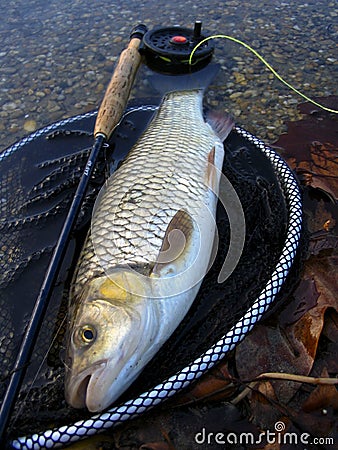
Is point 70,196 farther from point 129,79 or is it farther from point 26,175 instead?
point 129,79

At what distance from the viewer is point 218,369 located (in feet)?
6.64

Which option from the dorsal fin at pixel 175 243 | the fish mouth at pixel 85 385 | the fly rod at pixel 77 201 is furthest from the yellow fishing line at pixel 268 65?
the fish mouth at pixel 85 385

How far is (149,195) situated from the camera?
2.37m

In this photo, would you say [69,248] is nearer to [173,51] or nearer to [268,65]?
[173,51]

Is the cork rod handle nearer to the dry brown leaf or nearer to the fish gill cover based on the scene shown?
the fish gill cover

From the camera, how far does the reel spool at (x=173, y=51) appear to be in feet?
11.8

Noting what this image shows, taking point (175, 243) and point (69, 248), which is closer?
point (175, 243)

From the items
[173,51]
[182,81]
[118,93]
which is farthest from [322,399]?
[173,51]

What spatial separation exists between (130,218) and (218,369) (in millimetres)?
846

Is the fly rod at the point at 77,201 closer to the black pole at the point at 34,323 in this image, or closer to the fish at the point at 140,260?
the black pole at the point at 34,323

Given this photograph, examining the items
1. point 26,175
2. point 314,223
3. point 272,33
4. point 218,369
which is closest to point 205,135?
point 314,223

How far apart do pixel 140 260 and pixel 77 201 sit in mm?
441

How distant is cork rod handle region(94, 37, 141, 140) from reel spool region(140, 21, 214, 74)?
14 centimetres

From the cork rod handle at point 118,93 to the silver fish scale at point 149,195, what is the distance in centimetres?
22
